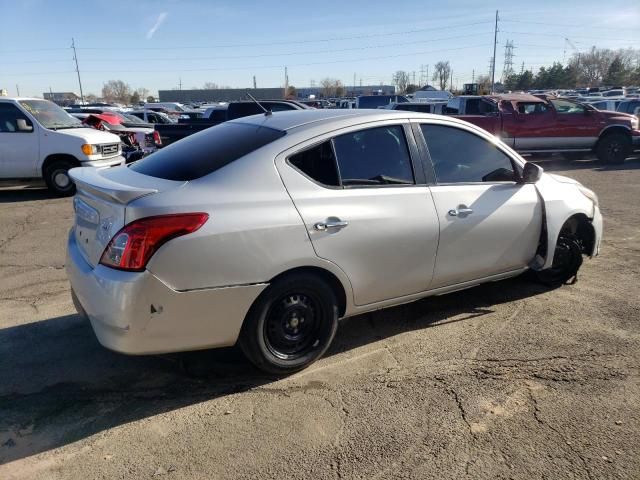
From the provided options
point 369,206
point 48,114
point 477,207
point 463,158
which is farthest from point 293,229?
point 48,114

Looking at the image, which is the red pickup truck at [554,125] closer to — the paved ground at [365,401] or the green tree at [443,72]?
the paved ground at [365,401]

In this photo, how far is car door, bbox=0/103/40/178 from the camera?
991 centimetres

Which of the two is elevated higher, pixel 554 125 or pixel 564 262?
pixel 554 125

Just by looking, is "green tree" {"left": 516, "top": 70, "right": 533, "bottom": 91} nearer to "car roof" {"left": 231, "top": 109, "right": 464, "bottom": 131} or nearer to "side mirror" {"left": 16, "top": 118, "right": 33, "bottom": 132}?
"side mirror" {"left": 16, "top": 118, "right": 33, "bottom": 132}

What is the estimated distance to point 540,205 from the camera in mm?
4551

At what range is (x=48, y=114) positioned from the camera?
10508mm

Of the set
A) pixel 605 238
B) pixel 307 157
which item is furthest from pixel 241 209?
pixel 605 238

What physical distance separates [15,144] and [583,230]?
976cm

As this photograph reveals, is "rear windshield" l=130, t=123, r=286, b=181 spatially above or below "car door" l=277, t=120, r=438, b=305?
above

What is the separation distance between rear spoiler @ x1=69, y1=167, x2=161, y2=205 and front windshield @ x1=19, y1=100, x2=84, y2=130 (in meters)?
7.38

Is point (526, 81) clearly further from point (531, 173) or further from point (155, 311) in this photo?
point (155, 311)

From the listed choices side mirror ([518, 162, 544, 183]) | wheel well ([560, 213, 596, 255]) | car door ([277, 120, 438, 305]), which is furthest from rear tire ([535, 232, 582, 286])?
car door ([277, 120, 438, 305])

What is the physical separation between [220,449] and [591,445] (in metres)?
1.98

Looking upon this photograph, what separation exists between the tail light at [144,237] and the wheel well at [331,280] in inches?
25.3
